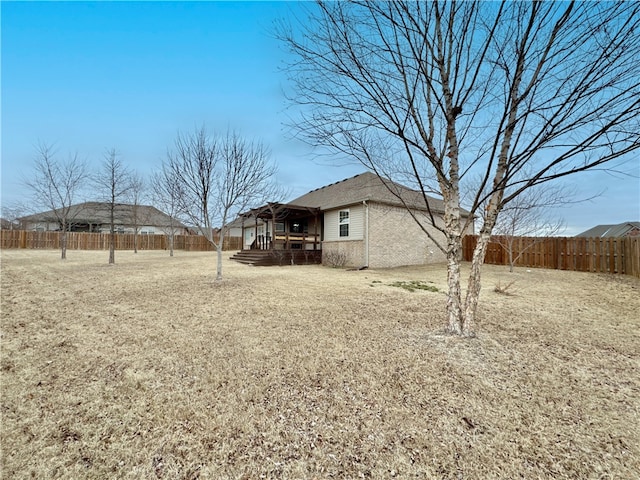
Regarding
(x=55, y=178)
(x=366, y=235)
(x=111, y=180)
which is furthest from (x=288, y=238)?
(x=55, y=178)

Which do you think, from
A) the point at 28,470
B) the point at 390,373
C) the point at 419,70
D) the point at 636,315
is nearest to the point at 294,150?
the point at 419,70

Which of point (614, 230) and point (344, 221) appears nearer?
point (344, 221)

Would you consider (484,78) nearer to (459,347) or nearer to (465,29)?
(465,29)

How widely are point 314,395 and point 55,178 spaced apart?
2030cm

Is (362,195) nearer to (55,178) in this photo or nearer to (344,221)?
(344,221)

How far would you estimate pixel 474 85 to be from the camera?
13.0 ft

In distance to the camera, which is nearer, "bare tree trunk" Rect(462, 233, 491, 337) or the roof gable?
"bare tree trunk" Rect(462, 233, 491, 337)

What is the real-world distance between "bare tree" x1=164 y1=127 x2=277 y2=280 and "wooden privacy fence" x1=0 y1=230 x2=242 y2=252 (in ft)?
79.6

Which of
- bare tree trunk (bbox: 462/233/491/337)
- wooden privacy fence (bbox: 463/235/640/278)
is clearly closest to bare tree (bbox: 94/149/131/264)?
bare tree trunk (bbox: 462/233/491/337)

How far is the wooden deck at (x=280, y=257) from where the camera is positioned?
14750 millimetres

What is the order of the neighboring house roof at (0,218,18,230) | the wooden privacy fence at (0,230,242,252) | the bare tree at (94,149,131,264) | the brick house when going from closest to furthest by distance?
the brick house, the bare tree at (94,149,131,264), the wooden privacy fence at (0,230,242,252), the neighboring house roof at (0,218,18,230)

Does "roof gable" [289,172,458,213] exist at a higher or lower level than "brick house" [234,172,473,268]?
higher

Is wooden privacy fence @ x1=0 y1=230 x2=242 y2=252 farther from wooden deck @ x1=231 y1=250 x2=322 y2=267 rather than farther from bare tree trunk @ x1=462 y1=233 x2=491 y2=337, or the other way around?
bare tree trunk @ x1=462 y1=233 x2=491 y2=337

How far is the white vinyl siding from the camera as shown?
1414cm
